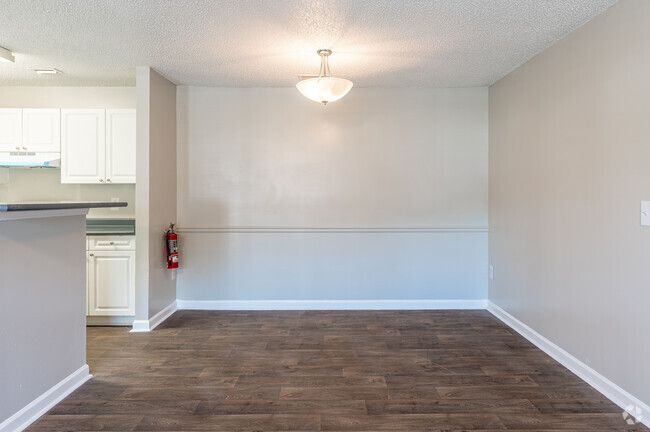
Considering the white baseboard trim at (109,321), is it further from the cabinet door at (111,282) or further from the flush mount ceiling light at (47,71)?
the flush mount ceiling light at (47,71)

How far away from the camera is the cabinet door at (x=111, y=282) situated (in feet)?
11.5

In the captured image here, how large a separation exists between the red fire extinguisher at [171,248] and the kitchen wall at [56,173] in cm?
74

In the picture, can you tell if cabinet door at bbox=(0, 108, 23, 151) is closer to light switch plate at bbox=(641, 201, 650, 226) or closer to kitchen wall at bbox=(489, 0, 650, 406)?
kitchen wall at bbox=(489, 0, 650, 406)

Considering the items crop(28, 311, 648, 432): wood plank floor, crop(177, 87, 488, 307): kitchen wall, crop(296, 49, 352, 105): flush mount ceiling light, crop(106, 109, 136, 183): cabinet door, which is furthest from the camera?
crop(177, 87, 488, 307): kitchen wall

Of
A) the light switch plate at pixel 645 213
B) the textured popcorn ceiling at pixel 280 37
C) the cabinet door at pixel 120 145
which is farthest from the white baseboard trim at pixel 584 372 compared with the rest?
the cabinet door at pixel 120 145

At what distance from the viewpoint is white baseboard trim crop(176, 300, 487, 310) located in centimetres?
407

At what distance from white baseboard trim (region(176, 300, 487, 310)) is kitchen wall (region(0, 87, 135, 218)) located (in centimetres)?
134

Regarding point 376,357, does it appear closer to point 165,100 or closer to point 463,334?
point 463,334

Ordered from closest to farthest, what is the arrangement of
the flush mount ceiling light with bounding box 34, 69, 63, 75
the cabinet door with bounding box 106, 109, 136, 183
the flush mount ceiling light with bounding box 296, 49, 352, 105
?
1. the flush mount ceiling light with bounding box 296, 49, 352, 105
2. the flush mount ceiling light with bounding box 34, 69, 63, 75
3. the cabinet door with bounding box 106, 109, 136, 183

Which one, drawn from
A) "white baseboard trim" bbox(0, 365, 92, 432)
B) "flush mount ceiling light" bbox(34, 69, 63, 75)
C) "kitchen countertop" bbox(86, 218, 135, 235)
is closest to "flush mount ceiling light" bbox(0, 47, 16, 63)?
"flush mount ceiling light" bbox(34, 69, 63, 75)

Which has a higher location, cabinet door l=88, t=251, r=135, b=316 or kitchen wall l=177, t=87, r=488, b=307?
kitchen wall l=177, t=87, r=488, b=307

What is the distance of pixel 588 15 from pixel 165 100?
366 cm

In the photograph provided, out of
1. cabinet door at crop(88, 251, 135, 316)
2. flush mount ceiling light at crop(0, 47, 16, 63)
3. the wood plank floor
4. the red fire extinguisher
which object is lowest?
the wood plank floor

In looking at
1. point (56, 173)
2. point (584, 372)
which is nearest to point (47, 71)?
point (56, 173)
